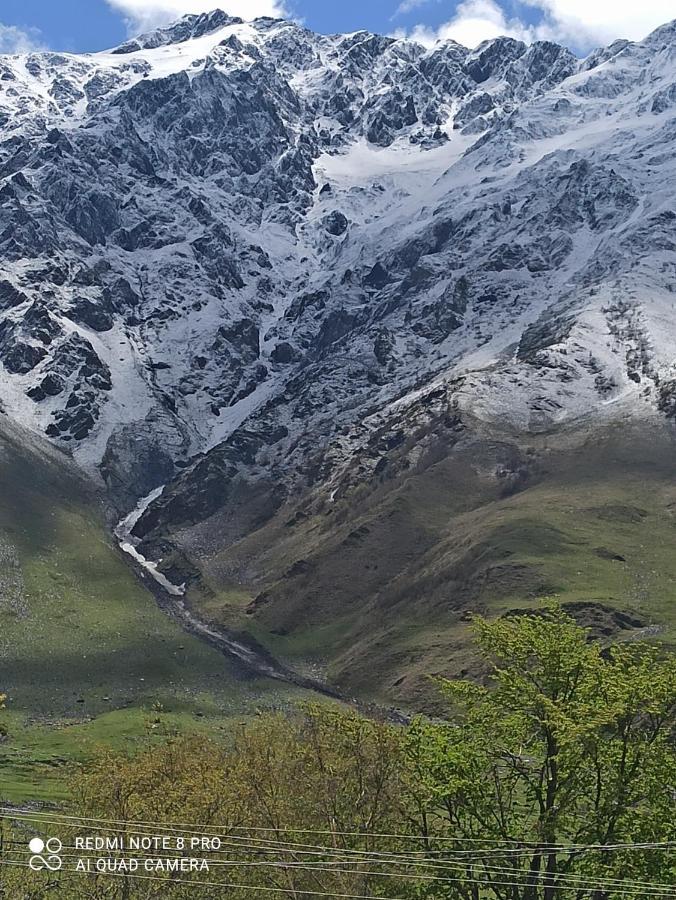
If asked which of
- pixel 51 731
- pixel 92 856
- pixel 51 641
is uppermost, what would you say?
pixel 51 641

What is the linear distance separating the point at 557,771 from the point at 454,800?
4.37 meters

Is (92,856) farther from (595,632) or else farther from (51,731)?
(595,632)

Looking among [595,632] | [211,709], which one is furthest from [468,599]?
[211,709]

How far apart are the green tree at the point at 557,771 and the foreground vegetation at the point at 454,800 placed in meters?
0.09

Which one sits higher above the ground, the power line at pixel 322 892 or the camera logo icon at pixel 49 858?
the camera logo icon at pixel 49 858

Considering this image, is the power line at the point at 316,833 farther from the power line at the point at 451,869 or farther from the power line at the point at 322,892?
the power line at the point at 322,892

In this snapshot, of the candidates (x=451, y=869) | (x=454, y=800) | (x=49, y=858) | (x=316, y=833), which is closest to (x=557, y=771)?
(x=454, y=800)

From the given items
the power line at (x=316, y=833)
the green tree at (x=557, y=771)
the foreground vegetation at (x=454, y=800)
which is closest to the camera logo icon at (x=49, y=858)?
the foreground vegetation at (x=454, y=800)

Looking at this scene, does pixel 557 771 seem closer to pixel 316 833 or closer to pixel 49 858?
pixel 316 833

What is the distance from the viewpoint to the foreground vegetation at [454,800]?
36.9 metres

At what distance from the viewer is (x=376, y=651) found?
627 feet

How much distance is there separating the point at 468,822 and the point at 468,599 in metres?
156

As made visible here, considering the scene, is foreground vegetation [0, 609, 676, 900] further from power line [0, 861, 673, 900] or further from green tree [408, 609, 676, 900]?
power line [0, 861, 673, 900]

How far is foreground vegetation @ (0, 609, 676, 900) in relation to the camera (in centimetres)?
3688
